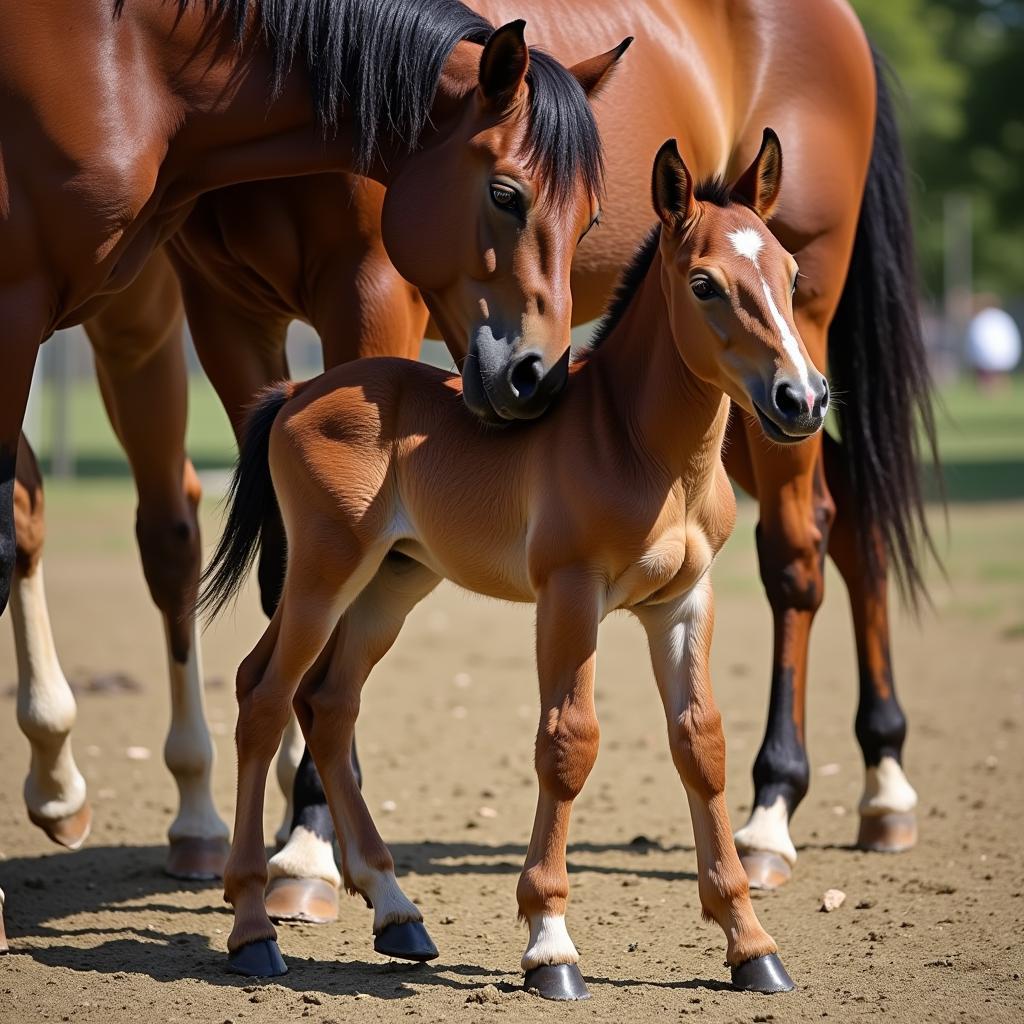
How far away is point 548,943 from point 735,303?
157 cm

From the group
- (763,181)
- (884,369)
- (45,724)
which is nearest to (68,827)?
(45,724)

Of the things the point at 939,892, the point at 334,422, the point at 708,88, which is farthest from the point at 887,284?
the point at 334,422

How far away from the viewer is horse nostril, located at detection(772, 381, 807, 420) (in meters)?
3.34

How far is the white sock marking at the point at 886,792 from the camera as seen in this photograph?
5.35 meters

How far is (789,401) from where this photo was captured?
3363 millimetres

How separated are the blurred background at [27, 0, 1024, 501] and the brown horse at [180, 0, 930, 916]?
33 centimetres

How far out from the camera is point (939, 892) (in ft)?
15.4

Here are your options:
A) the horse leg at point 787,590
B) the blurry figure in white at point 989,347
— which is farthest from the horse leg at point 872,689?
the blurry figure in white at point 989,347

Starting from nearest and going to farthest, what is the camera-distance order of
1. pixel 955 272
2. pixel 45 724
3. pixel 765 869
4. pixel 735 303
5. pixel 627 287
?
1. pixel 735 303
2. pixel 627 287
3. pixel 765 869
4. pixel 45 724
5. pixel 955 272

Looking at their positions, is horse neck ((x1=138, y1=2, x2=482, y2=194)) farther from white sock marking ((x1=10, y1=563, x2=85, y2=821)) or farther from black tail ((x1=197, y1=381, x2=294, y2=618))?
white sock marking ((x1=10, y1=563, x2=85, y2=821))

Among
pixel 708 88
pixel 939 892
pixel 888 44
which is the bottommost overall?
pixel 888 44

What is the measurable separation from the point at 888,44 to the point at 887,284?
43.1 m

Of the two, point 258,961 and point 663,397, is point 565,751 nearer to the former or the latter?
point 663,397

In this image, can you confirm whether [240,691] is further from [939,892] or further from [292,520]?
[939,892]
